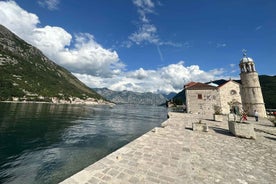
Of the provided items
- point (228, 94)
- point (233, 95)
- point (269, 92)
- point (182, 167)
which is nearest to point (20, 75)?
point (228, 94)

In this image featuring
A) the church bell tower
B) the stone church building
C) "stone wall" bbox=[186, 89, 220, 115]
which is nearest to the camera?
the church bell tower

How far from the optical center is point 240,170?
585 cm

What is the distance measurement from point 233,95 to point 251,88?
4.75 m

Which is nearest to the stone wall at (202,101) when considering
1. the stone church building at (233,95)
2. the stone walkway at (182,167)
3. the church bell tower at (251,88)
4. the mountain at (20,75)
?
the stone church building at (233,95)

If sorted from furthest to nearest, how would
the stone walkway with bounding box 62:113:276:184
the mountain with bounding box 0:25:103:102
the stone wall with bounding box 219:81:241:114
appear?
the mountain with bounding box 0:25:103:102 → the stone wall with bounding box 219:81:241:114 → the stone walkway with bounding box 62:113:276:184

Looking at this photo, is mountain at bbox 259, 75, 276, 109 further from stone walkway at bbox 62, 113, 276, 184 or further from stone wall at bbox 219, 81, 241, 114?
stone walkway at bbox 62, 113, 276, 184

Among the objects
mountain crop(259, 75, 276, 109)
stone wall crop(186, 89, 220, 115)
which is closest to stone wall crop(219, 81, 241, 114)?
stone wall crop(186, 89, 220, 115)

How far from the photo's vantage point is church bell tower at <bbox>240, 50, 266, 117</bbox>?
32.1 metres

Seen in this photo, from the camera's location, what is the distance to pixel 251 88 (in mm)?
33156

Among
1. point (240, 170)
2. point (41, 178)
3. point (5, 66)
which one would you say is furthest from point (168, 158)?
point (5, 66)

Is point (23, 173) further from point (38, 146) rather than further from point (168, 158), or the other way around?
point (168, 158)

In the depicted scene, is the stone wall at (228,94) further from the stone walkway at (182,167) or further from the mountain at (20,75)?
the mountain at (20,75)

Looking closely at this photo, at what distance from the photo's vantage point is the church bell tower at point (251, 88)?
1265 inches

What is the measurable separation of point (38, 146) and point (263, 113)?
44.1m
